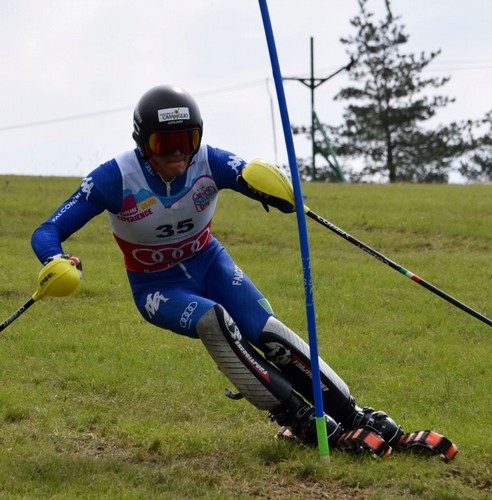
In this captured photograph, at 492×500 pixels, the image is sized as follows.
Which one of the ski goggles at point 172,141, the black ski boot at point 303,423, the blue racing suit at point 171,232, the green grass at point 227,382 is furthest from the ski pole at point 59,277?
the black ski boot at point 303,423

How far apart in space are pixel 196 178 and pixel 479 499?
2689 millimetres

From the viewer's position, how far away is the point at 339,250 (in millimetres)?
16141

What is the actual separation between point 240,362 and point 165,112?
1.62 m

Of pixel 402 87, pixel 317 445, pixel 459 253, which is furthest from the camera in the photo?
pixel 402 87

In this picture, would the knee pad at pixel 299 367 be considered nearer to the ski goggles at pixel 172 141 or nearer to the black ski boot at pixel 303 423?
the black ski boot at pixel 303 423

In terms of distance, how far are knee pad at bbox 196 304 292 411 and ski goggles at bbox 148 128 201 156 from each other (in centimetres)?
105

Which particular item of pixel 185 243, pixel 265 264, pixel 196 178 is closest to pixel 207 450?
pixel 185 243

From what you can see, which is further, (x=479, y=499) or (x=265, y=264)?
(x=265, y=264)

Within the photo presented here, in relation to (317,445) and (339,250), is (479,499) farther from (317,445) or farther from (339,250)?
(339,250)

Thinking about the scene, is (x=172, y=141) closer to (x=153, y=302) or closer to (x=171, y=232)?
(x=171, y=232)

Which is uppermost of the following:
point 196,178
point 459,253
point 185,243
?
point 196,178

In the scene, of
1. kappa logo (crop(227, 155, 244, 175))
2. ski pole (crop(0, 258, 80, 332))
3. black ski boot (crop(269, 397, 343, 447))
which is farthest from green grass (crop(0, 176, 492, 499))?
kappa logo (crop(227, 155, 244, 175))

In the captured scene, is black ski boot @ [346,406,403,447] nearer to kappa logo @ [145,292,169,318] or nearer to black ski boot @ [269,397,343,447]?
black ski boot @ [269,397,343,447]

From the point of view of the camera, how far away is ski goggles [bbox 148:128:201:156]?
6.17 m
